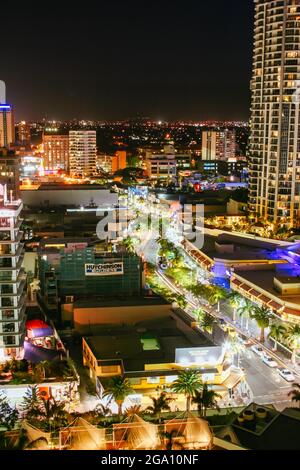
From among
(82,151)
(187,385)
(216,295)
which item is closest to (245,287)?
(216,295)

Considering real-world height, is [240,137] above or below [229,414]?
above

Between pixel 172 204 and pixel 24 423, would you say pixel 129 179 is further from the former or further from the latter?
pixel 24 423

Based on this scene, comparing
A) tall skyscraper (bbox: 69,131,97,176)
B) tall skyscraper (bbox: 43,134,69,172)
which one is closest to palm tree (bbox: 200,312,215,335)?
tall skyscraper (bbox: 69,131,97,176)

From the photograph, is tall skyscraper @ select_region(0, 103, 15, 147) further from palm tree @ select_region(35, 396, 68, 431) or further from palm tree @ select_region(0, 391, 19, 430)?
palm tree @ select_region(35, 396, 68, 431)

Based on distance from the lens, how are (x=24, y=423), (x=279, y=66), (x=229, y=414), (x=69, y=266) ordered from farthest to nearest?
1. (x=279, y=66)
2. (x=69, y=266)
3. (x=229, y=414)
4. (x=24, y=423)

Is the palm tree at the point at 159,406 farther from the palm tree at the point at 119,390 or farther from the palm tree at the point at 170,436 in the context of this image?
the palm tree at the point at 170,436

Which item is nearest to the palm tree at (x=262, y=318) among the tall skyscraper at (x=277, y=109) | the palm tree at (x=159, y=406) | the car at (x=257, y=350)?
the car at (x=257, y=350)
